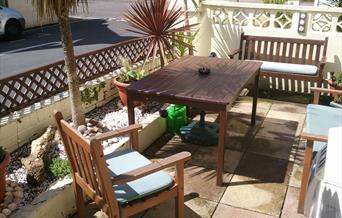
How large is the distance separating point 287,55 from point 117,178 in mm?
4896

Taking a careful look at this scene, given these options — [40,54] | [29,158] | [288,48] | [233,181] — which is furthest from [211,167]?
[40,54]

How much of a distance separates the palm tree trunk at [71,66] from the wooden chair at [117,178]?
47.6 inches

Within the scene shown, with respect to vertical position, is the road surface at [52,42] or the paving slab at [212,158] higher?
the road surface at [52,42]

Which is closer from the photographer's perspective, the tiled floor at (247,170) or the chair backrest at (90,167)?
the chair backrest at (90,167)

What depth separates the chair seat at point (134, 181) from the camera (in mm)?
2545

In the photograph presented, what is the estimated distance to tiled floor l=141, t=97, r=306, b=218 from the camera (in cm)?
331

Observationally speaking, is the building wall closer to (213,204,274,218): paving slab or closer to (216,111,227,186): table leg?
(216,111,227,186): table leg

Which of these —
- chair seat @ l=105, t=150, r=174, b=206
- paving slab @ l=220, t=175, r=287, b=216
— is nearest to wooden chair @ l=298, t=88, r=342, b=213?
paving slab @ l=220, t=175, r=287, b=216

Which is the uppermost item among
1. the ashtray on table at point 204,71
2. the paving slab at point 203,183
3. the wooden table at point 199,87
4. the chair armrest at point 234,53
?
the ashtray on table at point 204,71

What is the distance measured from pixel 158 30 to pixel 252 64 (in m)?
1.32

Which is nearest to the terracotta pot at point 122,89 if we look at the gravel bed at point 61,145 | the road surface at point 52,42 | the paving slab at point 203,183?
the gravel bed at point 61,145

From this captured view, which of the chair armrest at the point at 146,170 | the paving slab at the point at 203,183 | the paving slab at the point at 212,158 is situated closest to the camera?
the chair armrest at the point at 146,170

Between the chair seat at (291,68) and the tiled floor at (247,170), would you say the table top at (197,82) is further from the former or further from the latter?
the chair seat at (291,68)

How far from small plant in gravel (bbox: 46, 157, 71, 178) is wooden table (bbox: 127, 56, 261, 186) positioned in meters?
0.84
